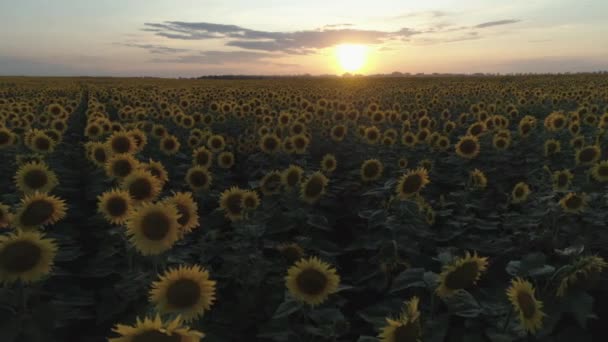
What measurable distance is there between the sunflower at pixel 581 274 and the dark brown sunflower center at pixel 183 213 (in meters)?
2.75

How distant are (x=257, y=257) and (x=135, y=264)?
104cm

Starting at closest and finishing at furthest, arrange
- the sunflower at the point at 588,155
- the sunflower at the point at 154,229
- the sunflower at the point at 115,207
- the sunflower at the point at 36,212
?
the sunflower at the point at 154,229 → the sunflower at the point at 36,212 → the sunflower at the point at 115,207 → the sunflower at the point at 588,155

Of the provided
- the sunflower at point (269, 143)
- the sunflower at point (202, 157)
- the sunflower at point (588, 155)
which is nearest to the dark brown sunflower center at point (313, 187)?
the sunflower at point (202, 157)

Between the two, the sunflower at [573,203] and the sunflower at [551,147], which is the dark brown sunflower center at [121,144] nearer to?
the sunflower at [573,203]

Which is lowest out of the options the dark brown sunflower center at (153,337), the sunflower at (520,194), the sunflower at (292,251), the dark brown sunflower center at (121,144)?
the sunflower at (292,251)

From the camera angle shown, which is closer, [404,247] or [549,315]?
[549,315]

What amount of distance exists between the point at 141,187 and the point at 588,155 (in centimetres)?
601

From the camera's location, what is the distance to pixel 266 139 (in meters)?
8.17

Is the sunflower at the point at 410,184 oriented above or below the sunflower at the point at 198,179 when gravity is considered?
above

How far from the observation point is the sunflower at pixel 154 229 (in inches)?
133

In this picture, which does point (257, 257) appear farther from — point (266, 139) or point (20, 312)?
point (266, 139)

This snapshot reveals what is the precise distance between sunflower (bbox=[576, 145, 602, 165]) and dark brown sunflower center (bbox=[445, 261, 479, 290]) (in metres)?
4.83

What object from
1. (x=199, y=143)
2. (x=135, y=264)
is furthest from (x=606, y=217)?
(x=199, y=143)

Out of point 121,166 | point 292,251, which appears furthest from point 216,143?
point 292,251
